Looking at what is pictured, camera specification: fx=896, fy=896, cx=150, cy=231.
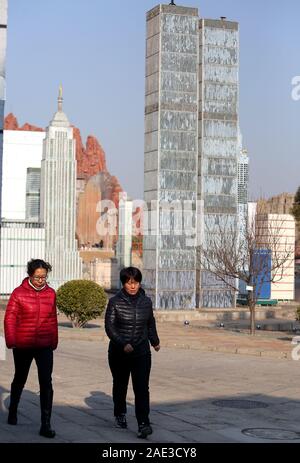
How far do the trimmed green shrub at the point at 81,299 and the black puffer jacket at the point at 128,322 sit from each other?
14.2 metres

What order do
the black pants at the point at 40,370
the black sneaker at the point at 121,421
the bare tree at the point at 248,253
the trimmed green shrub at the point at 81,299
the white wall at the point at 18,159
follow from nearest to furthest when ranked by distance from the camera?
the black pants at the point at 40,370 → the black sneaker at the point at 121,421 → the trimmed green shrub at the point at 81,299 → the bare tree at the point at 248,253 → the white wall at the point at 18,159

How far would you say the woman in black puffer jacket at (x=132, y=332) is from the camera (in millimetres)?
8172

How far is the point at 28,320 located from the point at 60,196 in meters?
67.9

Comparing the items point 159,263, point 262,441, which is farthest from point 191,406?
point 159,263

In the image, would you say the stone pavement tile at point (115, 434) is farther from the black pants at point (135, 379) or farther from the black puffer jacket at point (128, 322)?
the black puffer jacket at point (128, 322)

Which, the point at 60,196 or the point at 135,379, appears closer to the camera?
the point at 135,379

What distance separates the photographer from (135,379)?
26.9 feet

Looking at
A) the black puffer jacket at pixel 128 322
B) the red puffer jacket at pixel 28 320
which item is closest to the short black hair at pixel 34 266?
the red puffer jacket at pixel 28 320

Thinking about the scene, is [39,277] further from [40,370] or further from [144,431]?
[144,431]

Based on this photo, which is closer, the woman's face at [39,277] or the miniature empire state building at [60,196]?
the woman's face at [39,277]

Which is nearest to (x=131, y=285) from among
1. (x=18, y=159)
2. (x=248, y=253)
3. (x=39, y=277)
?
(x=39, y=277)

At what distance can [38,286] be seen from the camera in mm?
8102
